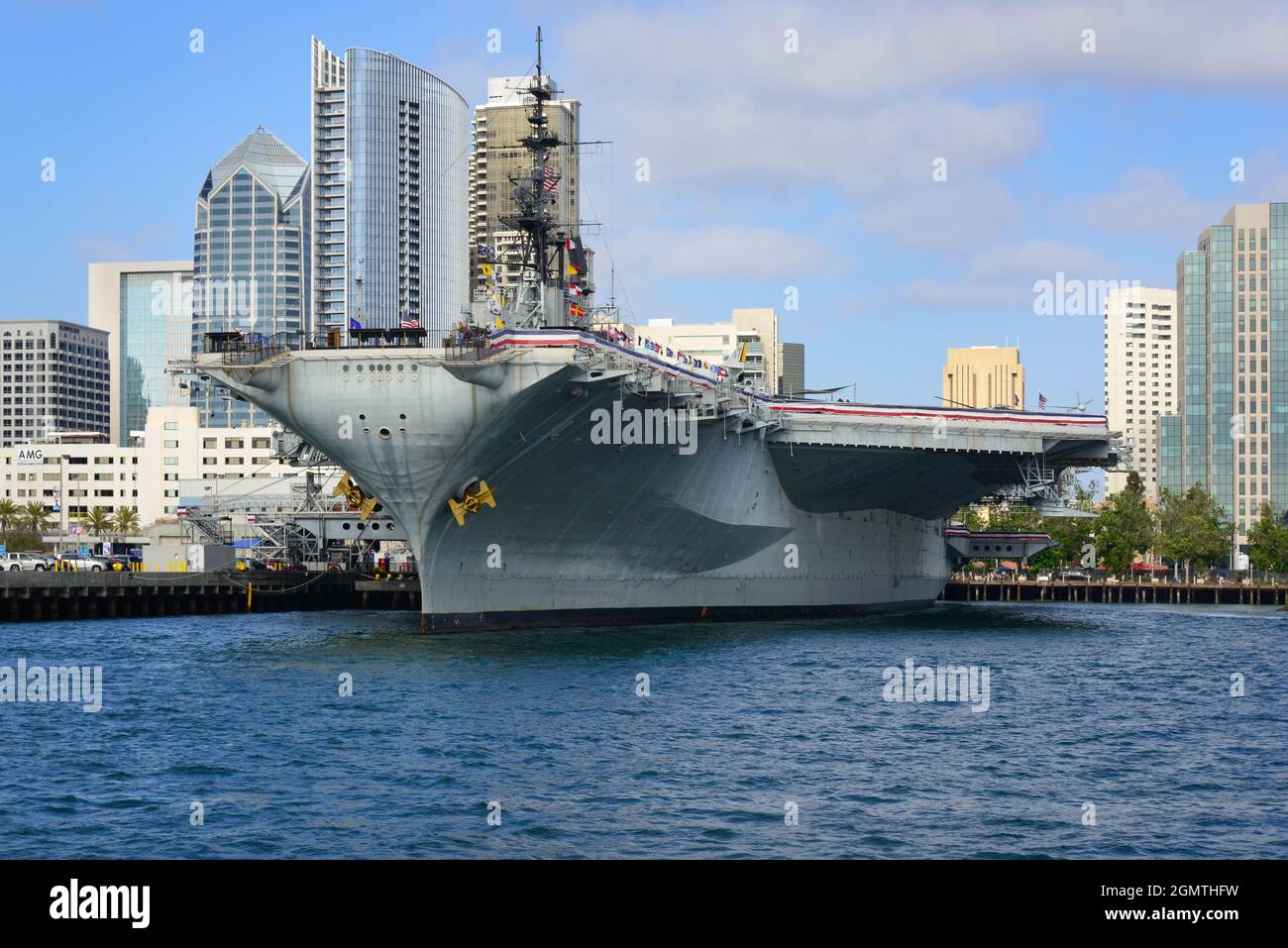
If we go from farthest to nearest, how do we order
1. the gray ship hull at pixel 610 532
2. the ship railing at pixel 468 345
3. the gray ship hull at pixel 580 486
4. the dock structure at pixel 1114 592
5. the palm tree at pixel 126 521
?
the palm tree at pixel 126 521
the dock structure at pixel 1114 592
the gray ship hull at pixel 610 532
the gray ship hull at pixel 580 486
the ship railing at pixel 468 345

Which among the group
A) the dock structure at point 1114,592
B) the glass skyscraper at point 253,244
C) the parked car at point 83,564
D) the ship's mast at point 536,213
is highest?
the glass skyscraper at point 253,244

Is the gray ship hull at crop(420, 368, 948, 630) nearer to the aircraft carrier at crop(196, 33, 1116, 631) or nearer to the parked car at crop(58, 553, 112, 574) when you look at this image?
the aircraft carrier at crop(196, 33, 1116, 631)

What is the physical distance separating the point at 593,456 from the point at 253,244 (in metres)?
158

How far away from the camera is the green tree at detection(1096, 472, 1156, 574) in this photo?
117125mm

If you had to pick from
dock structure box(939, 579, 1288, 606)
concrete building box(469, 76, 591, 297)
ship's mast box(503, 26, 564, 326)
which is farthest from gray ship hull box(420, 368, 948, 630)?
concrete building box(469, 76, 591, 297)

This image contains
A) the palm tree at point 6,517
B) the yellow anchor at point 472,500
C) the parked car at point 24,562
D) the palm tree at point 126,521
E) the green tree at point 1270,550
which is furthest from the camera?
the palm tree at point 126,521

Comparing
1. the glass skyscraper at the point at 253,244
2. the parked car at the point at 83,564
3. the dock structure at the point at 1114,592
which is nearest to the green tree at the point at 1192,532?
the dock structure at the point at 1114,592

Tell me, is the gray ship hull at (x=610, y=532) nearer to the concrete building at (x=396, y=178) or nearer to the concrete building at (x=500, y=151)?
the concrete building at (x=396, y=178)

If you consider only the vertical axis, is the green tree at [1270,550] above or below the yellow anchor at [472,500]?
below

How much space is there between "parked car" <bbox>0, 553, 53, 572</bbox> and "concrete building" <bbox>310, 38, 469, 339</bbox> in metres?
82.5

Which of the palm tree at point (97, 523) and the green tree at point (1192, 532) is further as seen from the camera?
the green tree at point (1192, 532)

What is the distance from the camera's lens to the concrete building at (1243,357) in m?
141

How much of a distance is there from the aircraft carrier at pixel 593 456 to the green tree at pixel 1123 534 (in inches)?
2654
